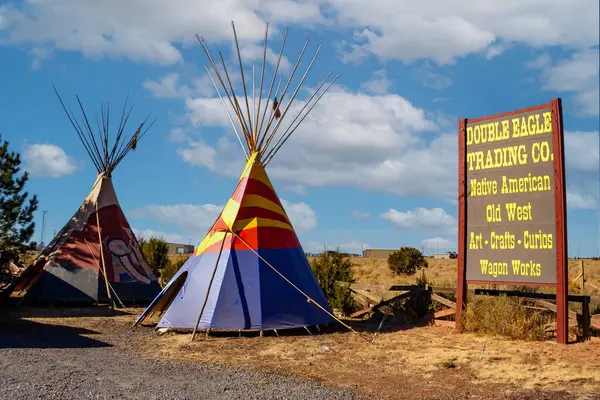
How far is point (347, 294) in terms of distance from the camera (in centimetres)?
1388

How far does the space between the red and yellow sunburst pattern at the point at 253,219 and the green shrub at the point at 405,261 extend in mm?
20109

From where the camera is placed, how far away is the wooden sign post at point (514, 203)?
33.4 feet

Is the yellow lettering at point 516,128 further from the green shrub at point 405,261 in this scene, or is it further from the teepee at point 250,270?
the green shrub at point 405,261

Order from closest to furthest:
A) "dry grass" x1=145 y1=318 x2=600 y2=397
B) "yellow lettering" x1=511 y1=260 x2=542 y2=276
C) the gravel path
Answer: the gravel path < "dry grass" x1=145 y1=318 x2=600 y2=397 < "yellow lettering" x1=511 y1=260 x2=542 y2=276

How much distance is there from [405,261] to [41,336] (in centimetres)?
2362

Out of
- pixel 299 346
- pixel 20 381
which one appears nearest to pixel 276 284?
pixel 299 346

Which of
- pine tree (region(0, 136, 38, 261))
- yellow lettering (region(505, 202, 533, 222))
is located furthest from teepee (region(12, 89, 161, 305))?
yellow lettering (region(505, 202, 533, 222))

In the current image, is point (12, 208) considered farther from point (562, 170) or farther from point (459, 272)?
point (562, 170)

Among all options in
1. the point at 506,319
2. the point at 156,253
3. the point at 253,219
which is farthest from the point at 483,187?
the point at 156,253

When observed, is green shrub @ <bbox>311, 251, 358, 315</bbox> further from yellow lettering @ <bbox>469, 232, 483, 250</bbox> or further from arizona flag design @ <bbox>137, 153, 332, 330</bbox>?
yellow lettering @ <bbox>469, 232, 483, 250</bbox>

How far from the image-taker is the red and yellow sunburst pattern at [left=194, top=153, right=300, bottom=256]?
11633mm

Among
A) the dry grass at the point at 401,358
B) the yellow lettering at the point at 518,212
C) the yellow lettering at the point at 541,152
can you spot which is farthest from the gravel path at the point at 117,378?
the yellow lettering at the point at 541,152

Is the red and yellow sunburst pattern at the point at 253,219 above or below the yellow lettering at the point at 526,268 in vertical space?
above

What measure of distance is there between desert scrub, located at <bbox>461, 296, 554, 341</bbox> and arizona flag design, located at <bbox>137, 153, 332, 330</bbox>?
2748 mm
